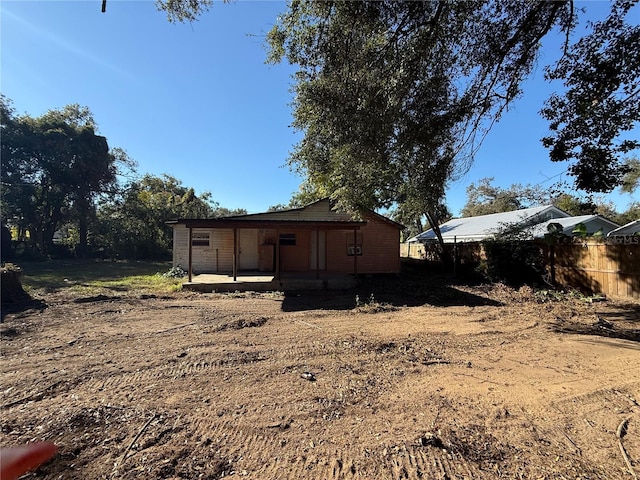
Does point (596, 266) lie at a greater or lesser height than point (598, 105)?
lesser

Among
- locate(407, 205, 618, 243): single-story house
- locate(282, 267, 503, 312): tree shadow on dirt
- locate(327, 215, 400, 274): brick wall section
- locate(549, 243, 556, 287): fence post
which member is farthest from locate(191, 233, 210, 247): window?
locate(549, 243, 556, 287): fence post

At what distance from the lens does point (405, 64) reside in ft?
20.9

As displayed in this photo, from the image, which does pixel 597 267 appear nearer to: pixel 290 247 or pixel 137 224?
pixel 290 247

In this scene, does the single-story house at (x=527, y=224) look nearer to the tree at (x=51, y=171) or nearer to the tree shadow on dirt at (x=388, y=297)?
the tree shadow on dirt at (x=388, y=297)

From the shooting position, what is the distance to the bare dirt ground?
251 cm

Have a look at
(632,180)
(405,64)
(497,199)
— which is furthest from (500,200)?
(405,64)

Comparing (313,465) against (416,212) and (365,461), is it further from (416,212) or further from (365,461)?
(416,212)

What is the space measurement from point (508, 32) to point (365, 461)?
787 centimetres

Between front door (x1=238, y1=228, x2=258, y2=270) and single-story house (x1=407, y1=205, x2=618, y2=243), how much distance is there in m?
10.2

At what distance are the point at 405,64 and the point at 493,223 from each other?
59.2 feet

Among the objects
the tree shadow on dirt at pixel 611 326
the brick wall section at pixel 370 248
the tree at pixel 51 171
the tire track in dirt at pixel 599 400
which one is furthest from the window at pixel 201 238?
the tree at pixel 51 171

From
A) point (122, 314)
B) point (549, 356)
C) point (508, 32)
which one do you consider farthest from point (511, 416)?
point (122, 314)

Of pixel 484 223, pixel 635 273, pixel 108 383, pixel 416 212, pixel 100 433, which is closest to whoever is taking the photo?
pixel 100 433

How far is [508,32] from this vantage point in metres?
6.55
